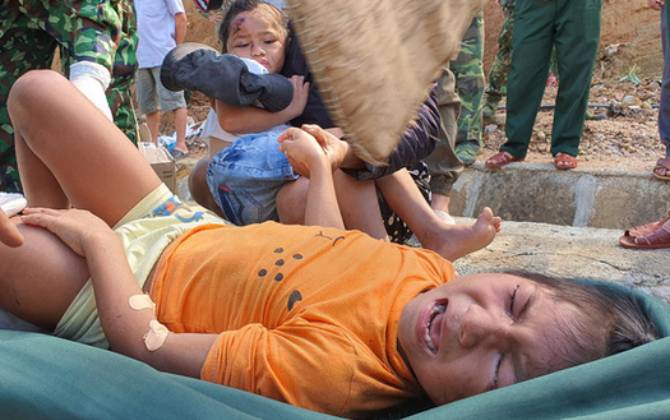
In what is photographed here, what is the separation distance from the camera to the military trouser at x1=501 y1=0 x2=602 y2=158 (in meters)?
4.48

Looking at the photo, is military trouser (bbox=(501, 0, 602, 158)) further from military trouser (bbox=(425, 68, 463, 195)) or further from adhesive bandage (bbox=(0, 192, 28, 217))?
adhesive bandage (bbox=(0, 192, 28, 217))

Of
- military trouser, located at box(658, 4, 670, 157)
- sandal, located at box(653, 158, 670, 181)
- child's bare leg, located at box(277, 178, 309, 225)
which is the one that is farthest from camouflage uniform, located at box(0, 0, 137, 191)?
sandal, located at box(653, 158, 670, 181)

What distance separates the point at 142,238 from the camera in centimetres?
175

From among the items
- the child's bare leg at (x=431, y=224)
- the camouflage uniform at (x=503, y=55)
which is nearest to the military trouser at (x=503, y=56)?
the camouflage uniform at (x=503, y=55)

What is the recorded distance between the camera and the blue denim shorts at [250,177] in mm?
2242

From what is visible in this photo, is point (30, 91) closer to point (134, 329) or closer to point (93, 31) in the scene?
point (134, 329)

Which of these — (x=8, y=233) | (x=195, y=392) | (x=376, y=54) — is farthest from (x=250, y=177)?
(x=376, y=54)

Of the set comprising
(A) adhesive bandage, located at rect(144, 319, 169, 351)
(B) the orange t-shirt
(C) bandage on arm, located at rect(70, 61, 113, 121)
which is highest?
(C) bandage on arm, located at rect(70, 61, 113, 121)

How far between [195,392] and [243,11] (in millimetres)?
1885

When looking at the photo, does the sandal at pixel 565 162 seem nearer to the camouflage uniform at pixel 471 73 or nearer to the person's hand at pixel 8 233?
the camouflage uniform at pixel 471 73

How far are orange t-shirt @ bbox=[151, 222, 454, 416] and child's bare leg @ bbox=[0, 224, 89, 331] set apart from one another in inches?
7.8

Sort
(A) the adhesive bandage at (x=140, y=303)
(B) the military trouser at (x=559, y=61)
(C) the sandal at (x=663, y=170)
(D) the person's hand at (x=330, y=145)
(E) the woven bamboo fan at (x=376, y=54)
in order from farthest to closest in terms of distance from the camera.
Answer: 1. (B) the military trouser at (x=559, y=61)
2. (C) the sandal at (x=663, y=170)
3. (D) the person's hand at (x=330, y=145)
4. (A) the adhesive bandage at (x=140, y=303)
5. (E) the woven bamboo fan at (x=376, y=54)

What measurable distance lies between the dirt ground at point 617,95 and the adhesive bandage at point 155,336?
4.48 meters

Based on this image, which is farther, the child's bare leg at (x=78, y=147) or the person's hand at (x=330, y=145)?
the person's hand at (x=330, y=145)
